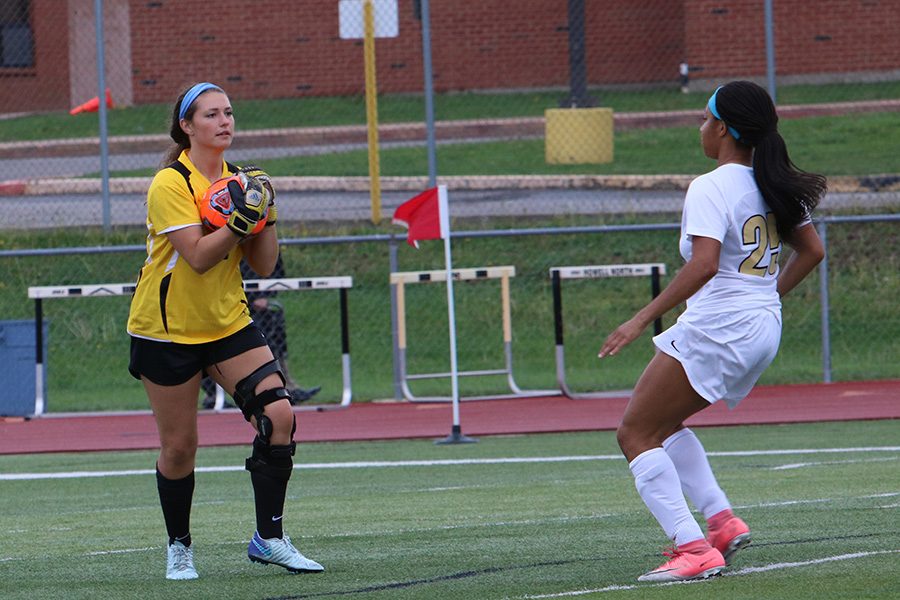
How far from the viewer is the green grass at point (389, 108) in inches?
922

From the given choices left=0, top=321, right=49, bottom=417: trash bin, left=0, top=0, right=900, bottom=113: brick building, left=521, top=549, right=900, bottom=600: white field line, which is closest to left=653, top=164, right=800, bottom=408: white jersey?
left=521, top=549, right=900, bottom=600: white field line

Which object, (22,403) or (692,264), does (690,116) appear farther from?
(692,264)

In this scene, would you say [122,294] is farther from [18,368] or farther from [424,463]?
[424,463]

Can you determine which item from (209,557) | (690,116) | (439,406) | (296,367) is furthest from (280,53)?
(209,557)

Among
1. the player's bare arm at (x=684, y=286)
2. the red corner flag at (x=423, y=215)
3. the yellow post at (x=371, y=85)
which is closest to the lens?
the player's bare arm at (x=684, y=286)

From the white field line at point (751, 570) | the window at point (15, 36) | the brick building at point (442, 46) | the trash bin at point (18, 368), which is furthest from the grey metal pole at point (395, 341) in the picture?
the window at point (15, 36)

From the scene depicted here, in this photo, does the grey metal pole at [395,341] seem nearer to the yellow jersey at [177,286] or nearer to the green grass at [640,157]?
the green grass at [640,157]

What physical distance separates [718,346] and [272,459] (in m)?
1.79

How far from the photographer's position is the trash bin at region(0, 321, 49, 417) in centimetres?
1445

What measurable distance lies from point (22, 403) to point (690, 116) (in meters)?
12.2

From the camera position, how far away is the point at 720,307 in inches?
223

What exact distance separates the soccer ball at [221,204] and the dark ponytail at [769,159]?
1797mm

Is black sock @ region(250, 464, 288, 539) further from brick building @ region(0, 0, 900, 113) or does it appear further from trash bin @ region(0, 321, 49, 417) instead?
brick building @ region(0, 0, 900, 113)

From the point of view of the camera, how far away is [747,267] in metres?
5.71
